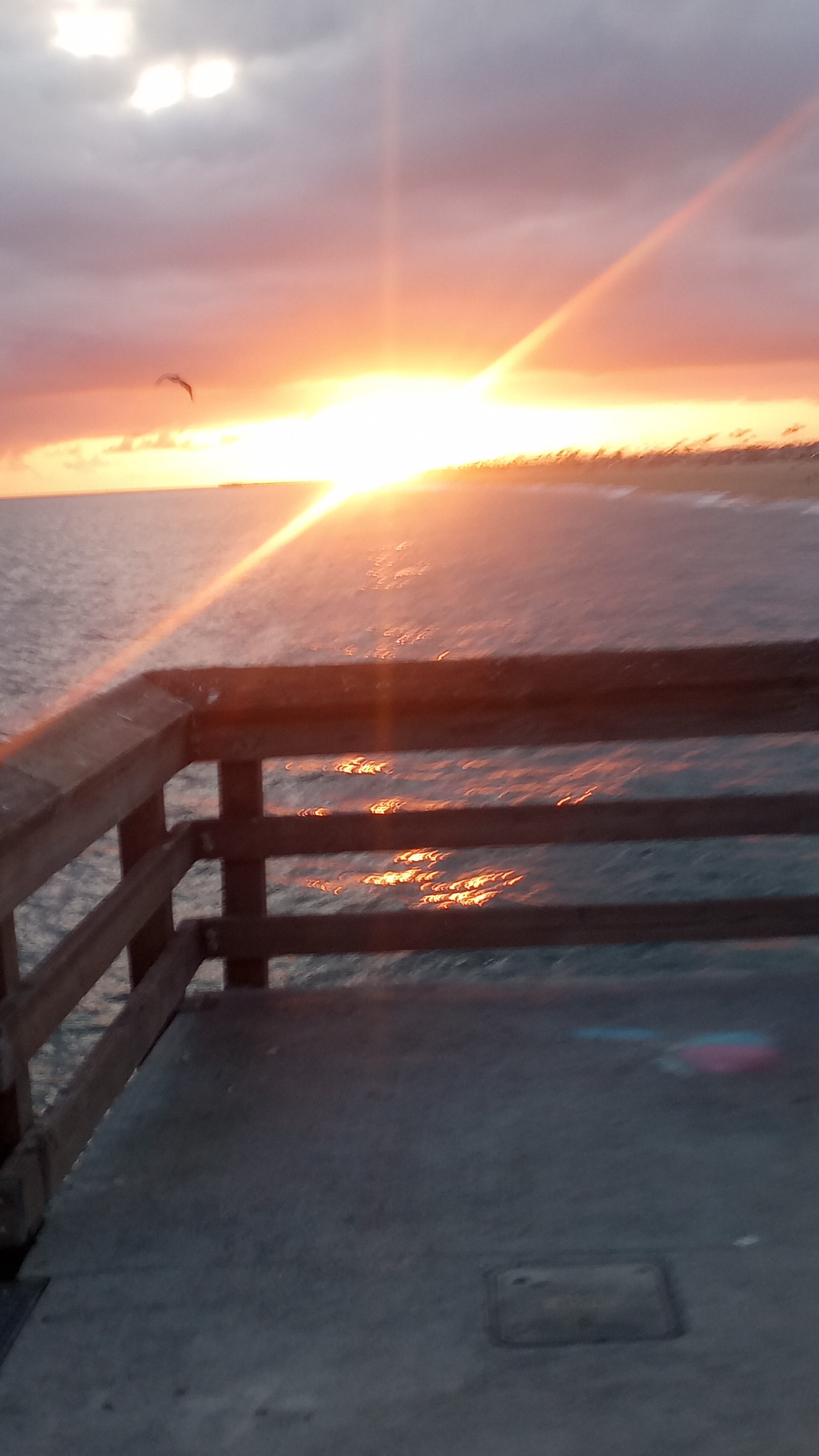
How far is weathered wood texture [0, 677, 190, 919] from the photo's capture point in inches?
111

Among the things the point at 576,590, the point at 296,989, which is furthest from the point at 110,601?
the point at 296,989

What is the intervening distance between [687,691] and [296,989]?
69.9 inches

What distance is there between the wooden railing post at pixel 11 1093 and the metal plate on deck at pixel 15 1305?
0.94ft

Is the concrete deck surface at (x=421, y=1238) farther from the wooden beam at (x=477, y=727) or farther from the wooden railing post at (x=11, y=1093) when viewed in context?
the wooden beam at (x=477, y=727)

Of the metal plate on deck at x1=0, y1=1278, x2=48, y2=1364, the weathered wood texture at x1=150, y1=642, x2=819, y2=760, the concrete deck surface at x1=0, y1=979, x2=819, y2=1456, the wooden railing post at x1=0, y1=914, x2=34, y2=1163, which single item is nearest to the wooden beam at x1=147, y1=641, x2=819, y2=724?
the weathered wood texture at x1=150, y1=642, x2=819, y2=760

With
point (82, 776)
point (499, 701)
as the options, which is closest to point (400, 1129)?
point (82, 776)

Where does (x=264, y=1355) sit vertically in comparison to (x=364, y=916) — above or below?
below

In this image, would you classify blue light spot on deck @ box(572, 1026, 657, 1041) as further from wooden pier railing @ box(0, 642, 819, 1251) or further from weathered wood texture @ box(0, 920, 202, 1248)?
weathered wood texture @ box(0, 920, 202, 1248)

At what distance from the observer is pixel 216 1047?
407 centimetres

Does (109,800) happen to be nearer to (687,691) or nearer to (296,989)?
(296,989)

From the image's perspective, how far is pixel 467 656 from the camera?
301 inches

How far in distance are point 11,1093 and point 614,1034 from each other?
194 cm

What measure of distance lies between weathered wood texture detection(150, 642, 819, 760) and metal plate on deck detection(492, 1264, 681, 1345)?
5.94 feet

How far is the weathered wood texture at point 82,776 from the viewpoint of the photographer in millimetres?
2814
